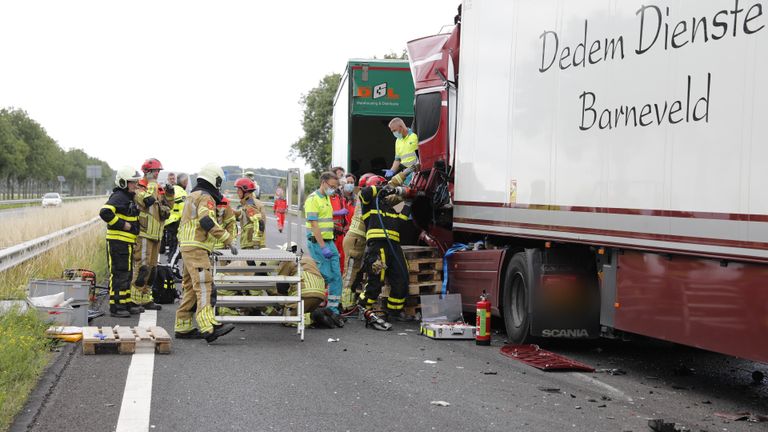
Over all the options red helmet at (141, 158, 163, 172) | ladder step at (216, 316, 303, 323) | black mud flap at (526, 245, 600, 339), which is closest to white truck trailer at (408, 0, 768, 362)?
black mud flap at (526, 245, 600, 339)

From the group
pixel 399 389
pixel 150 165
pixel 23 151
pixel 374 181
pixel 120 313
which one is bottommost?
pixel 120 313

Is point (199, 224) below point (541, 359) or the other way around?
the other way around

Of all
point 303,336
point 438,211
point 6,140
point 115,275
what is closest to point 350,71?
point 438,211

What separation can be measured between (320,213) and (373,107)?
5.68 metres

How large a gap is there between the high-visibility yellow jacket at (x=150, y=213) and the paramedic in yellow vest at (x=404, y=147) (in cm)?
336

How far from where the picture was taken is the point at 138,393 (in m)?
6.94

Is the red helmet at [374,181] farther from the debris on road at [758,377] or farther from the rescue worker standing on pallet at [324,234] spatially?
the debris on road at [758,377]

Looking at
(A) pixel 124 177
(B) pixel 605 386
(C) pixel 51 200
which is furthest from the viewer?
(C) pixel 51 200

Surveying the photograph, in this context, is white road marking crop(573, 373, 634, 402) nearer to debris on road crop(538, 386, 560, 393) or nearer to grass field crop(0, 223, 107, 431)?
debris on road crop(538, 386, 560, 393)

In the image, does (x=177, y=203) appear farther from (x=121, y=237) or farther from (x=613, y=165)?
(x=613, y=165)

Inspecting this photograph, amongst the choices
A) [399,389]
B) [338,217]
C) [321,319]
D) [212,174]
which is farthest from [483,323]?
[338,217]

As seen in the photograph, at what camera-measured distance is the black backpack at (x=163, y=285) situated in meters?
13.3

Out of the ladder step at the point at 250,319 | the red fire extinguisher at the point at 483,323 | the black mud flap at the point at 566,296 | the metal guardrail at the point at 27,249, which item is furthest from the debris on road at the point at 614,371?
the metal guardrail at the point at 27,249

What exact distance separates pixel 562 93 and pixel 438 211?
4136 millimetres
